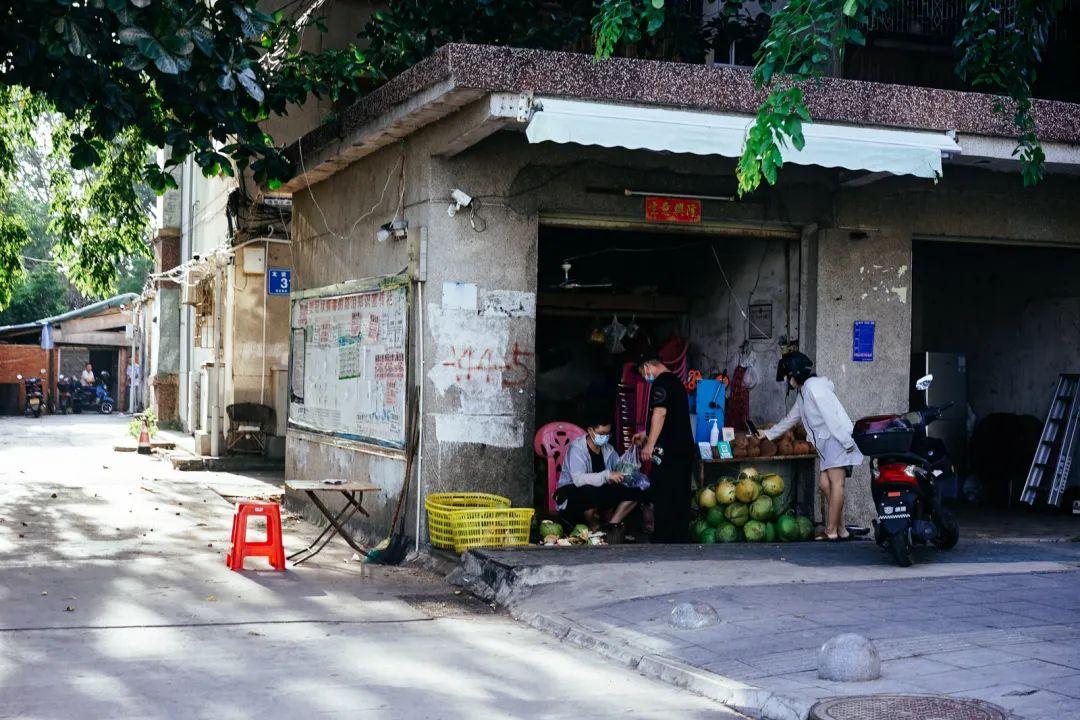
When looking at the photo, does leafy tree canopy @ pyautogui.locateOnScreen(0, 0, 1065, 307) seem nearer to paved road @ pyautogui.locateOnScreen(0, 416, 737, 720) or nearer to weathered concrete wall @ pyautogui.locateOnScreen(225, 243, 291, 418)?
paved road @ pyautogui.locateOnScreen(0, 416, 737, 720)

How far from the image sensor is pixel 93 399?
1590 inches

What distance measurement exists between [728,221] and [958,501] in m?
5.65

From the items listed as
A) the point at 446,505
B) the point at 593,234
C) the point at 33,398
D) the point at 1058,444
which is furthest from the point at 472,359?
the point at 33,398

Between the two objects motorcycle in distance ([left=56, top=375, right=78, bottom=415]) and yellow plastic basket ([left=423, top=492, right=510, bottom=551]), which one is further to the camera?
motorcycle in distance ([left=56, top=375, right=78, bottom=415])

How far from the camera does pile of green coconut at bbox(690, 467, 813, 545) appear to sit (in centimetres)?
1034

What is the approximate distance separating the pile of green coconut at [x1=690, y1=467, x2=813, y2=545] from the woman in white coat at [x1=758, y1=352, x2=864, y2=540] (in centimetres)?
35

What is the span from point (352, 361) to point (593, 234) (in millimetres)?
3497

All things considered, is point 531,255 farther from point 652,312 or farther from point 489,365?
point 652,312

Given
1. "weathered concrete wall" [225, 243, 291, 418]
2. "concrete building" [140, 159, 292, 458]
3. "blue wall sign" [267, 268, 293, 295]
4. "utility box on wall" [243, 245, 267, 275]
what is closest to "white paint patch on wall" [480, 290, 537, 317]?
"blue wall sign" [267, 268, 293, 295]

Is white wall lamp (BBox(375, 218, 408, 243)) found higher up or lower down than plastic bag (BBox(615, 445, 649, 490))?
higher up

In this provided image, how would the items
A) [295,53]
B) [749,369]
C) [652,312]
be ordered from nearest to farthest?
1. [749,369]
2. [652,312]
3. [295,53]

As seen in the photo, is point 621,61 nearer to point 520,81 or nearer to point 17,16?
point 520,81

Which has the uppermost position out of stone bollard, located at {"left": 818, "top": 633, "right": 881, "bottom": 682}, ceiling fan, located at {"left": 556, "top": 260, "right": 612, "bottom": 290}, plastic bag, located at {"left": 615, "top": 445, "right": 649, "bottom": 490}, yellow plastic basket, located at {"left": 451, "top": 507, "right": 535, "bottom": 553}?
ceiling fan, located at {"left": 556, "top": 260, "right": 612, "bottom": 290}

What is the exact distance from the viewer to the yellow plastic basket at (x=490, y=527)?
921 cm
